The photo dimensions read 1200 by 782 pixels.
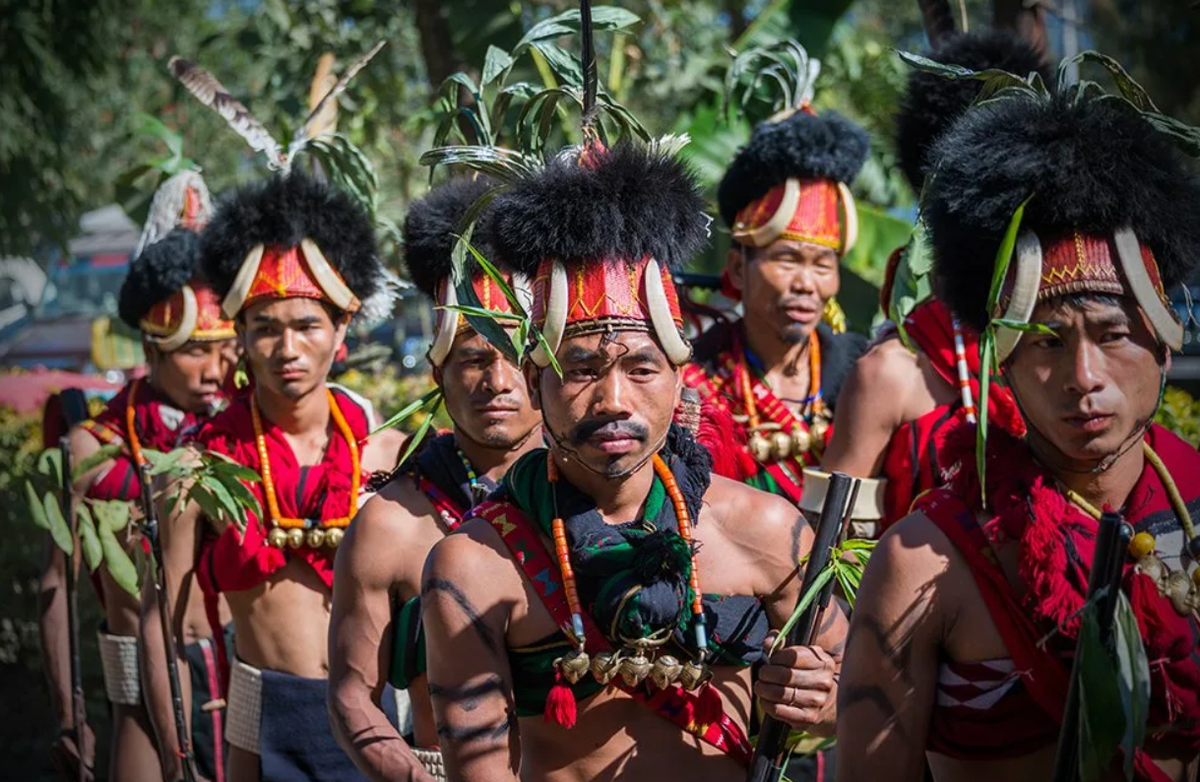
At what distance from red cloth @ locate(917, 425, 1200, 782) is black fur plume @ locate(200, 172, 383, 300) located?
2865 mm

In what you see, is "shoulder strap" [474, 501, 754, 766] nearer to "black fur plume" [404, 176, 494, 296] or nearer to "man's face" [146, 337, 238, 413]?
"black fur plume" [404, 176, 494, 296]

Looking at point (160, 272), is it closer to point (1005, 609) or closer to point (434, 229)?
point (434, 229)

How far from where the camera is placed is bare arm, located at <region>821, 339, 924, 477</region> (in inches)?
184

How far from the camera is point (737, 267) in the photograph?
5.79 metres

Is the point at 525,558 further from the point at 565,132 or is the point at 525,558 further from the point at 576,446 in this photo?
the point at 565,132

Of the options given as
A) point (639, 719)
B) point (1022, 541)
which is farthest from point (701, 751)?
point (1022, 541)

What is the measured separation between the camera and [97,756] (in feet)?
26.5

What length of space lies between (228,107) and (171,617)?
2.00 m

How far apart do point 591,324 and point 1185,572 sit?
4.10 ft


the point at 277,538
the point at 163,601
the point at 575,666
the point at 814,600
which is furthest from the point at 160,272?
the point at 814,600

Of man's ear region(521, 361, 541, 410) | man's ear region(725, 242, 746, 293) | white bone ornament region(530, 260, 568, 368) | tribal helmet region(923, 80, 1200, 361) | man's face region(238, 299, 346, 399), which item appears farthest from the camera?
man's ear region(725, 242, 746, 293)

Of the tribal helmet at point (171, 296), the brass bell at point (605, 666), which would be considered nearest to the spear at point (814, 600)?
the brass bell at point (605, 666)

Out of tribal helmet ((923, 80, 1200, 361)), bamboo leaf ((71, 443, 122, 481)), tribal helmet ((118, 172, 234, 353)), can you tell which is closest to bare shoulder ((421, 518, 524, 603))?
tribal helmet ((923, 80, 1200, 361))

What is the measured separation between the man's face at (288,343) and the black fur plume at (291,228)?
192 mm
